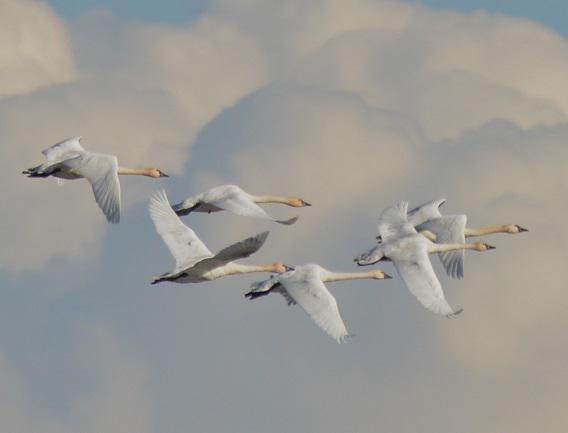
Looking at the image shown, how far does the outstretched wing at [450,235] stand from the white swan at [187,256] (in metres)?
5.00

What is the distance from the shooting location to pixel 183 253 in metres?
60.6

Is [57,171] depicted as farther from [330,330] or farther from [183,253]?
[330,330]

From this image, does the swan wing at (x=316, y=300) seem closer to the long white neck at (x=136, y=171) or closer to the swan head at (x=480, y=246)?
the swan head at (x=480, y=246)

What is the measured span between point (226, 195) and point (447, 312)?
8854mm

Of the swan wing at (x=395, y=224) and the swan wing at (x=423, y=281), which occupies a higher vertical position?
the swan wing at (x=395, y=224)

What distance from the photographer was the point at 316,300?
57.4m

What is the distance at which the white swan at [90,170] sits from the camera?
61406 mm

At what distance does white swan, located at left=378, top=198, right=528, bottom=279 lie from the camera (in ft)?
215

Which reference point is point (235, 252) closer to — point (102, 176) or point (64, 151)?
point (102, 176)

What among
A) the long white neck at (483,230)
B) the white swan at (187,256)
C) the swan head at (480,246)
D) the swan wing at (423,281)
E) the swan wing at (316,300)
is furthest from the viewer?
the long white neck at (483,230)

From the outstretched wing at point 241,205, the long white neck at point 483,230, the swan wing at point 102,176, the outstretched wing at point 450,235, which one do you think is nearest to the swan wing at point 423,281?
the outstretched wing at point 241,205

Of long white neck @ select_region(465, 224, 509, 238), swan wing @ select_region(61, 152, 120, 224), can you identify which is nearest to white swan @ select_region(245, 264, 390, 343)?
swan wing @ select_region(61, 152, 120, 224)

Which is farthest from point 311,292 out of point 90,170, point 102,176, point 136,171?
point 136,171

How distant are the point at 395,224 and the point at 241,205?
15.1 ft
